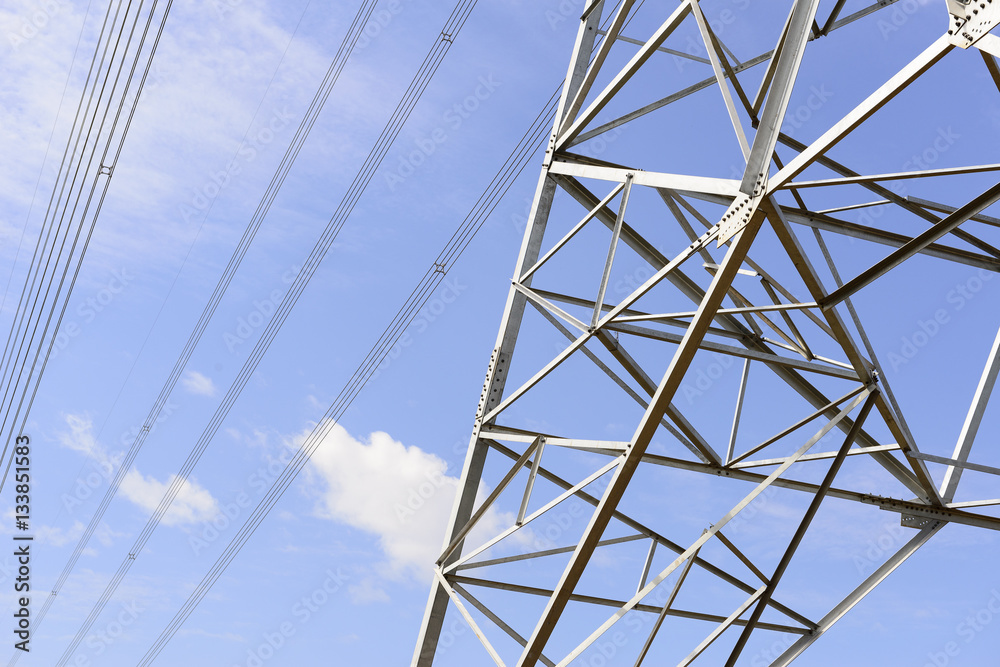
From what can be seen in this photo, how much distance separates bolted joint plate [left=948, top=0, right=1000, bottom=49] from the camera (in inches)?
195

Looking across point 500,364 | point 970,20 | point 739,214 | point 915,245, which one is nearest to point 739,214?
point 739,214

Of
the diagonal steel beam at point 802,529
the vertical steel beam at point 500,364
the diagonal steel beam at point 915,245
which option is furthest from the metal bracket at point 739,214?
the vertical steel beam at point 500,364

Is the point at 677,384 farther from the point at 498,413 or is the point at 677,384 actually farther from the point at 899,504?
the point at 899,504

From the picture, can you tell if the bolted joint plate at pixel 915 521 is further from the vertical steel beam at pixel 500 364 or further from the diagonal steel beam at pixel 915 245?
the vertical steel beam at pixel 500 364

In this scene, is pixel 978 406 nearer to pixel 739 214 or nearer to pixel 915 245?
pixel 915 245

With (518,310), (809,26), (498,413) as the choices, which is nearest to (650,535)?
(498,413)

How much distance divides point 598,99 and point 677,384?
3.76 metres

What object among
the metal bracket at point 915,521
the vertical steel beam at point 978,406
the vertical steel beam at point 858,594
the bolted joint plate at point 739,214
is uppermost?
the bolted joint plate at point 739,214

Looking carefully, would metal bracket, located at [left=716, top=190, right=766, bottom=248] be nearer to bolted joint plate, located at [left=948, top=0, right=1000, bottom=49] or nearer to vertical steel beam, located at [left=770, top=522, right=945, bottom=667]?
bolted joint plate, located at [left=948, top=0, right=1000, bottom=49]

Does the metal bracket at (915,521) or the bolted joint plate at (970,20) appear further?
the metal bracket at (915,521)

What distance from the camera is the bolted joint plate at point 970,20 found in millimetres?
4957

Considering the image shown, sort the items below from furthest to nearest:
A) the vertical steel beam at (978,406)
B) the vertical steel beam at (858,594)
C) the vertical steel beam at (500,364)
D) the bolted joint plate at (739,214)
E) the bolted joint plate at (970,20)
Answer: the vertical steel beam at (500,364), the vertical steel beam at (858,594), the vertical steel beam at (978,406), the bolted joint plate at (739,214), the bolted joint plate at (970,20)

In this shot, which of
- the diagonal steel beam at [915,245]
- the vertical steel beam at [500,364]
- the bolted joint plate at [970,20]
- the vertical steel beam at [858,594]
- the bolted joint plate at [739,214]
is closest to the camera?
the bolted joint plate at [970,20]

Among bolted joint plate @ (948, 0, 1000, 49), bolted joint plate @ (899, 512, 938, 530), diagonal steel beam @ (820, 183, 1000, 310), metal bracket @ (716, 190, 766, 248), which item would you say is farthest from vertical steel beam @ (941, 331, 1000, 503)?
bolted joint plate @ (948, 0, 1000, 49)
